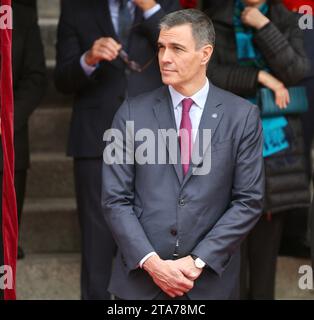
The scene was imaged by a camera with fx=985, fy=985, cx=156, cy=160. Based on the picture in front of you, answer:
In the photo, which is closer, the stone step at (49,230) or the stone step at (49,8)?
the stone step at (49,230)

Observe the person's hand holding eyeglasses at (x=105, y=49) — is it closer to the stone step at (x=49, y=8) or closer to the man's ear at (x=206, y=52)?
the man's ear at (x=206, y=52)

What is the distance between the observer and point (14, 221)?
3.83 meters

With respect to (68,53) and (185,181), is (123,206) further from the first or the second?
(68,53)

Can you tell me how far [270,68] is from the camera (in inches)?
187

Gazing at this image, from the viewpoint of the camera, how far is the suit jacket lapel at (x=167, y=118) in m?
3.81

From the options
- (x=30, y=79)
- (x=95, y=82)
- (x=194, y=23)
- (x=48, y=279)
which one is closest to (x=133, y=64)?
(x=95, y=82)

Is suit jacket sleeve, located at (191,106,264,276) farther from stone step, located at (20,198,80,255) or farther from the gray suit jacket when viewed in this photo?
stone step, located at (20,198,80,255)

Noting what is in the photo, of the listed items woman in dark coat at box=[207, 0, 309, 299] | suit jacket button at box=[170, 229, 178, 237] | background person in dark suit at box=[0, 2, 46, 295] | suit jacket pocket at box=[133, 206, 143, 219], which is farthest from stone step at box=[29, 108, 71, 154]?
suit jacket button at box=[170, 229, 178, 237]

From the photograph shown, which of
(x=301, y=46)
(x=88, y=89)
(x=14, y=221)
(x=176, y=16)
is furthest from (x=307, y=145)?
(x=14, y=221)

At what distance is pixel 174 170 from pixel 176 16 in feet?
1.95

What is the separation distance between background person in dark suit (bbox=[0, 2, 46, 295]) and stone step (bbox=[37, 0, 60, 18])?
1.51 metres

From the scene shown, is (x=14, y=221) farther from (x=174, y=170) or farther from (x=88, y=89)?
(x=88, y=89)

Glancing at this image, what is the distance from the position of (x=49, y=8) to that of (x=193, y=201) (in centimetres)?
303

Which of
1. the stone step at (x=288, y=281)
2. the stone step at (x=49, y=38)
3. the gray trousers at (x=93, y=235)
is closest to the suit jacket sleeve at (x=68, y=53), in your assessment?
the gray trousers at (x=93, y=235)
